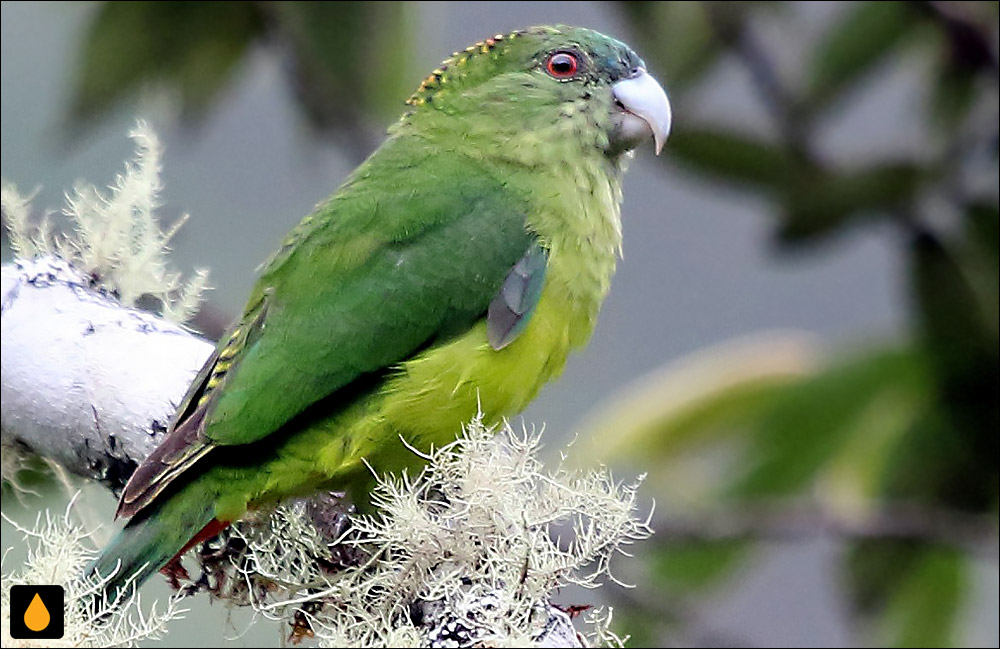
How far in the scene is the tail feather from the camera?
1432 millimetres

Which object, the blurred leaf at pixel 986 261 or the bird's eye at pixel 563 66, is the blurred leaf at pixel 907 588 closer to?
the blurred leaf at pixel 986 261

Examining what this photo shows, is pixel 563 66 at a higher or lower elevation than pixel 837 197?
lower

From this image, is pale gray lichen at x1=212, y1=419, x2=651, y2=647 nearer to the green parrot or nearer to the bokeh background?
the green parrot

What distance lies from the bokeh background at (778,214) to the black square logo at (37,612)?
6.10 feet

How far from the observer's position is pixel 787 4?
11.5 feet

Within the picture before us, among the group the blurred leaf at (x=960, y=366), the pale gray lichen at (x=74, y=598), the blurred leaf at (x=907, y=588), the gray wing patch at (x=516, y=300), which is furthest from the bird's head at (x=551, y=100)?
the blurred leaf at (x=907, y=588)

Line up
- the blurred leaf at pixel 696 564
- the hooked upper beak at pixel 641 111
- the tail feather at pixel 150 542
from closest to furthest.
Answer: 1. the tail feather at pixel 150 542
2. the hooked upper beak at pixel 641 111
3. the blurred leaf at pixel 696 564

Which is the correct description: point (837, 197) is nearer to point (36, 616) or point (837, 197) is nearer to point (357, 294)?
point (357, 294)

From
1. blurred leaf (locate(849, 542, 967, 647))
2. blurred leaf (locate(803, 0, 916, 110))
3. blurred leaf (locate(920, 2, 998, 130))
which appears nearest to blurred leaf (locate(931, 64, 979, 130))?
blurred leaf (locate(920, 2, 998, 130))

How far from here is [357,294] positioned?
1744 mm

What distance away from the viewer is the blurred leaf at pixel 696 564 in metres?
3.23

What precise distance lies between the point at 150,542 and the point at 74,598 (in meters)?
0.21

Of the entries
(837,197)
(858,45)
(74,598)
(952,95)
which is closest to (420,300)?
(74,598)

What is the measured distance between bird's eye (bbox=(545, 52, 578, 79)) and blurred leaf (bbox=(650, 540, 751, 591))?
1589 millimetres
